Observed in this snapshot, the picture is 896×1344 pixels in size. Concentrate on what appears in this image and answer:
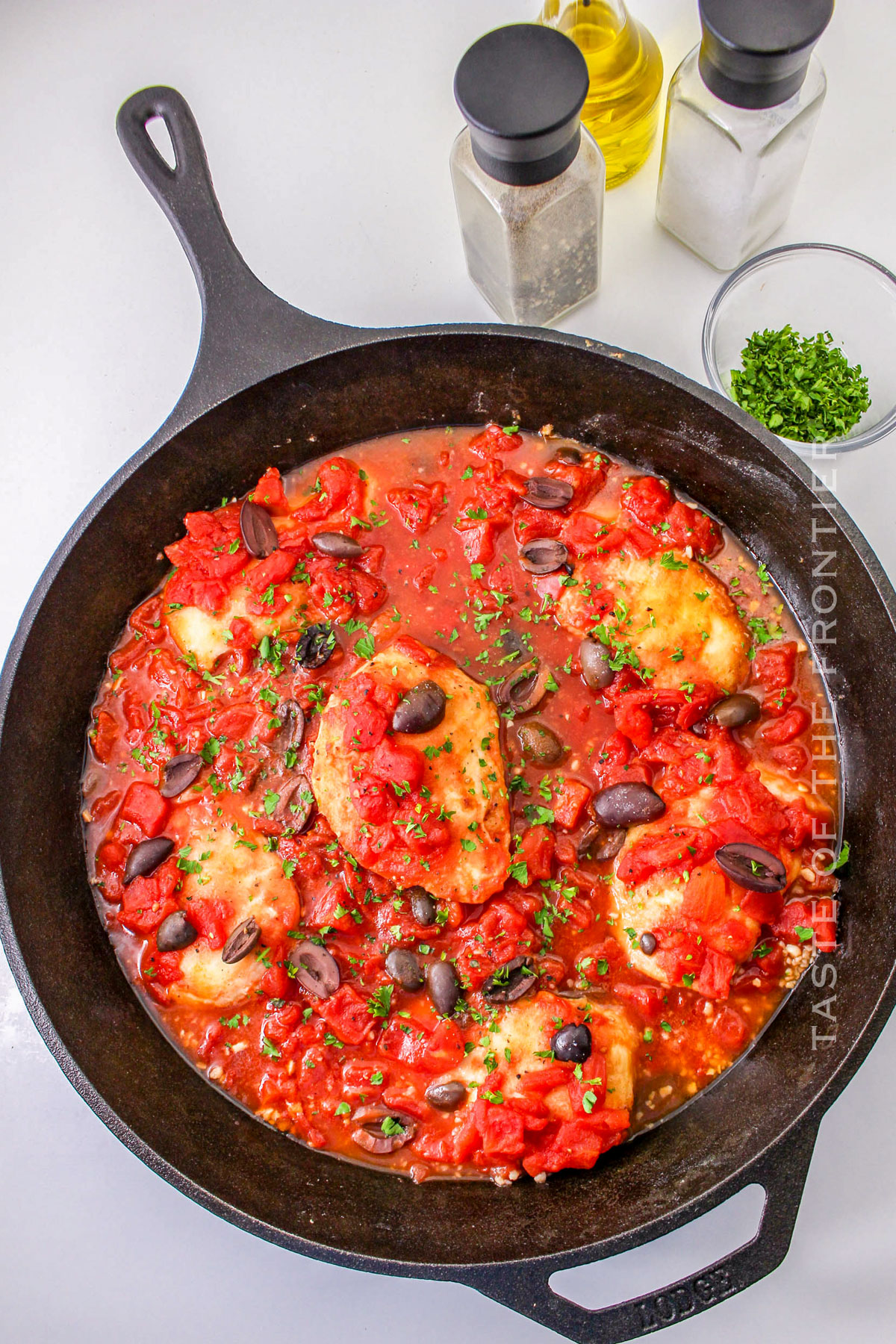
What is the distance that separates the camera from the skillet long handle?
4262 millimetres

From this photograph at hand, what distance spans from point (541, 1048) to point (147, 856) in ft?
5.89

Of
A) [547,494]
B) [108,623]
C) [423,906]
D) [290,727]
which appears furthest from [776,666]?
[108,623]

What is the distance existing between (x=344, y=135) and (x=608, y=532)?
8.91ft

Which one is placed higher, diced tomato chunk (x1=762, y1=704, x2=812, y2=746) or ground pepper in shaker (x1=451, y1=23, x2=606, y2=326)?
ground pepper in shaker (x1=451, y1=23, x2=606, y2=326)

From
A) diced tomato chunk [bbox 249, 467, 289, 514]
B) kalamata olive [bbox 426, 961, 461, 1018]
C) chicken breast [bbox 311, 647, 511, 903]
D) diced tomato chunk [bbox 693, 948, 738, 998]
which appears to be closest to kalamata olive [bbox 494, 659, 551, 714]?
chicken breast [bbox 311, 647, 511, 903]

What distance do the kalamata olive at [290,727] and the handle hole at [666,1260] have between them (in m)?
2.73

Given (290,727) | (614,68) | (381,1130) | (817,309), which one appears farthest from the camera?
(817,309)

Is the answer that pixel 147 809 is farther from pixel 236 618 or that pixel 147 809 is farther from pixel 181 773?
pixel 236 618

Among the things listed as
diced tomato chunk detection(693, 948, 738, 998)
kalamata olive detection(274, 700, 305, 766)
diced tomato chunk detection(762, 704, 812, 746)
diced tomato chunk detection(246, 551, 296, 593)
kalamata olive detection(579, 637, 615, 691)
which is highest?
diced tomato chunk detection(246, 551, 296, 593)

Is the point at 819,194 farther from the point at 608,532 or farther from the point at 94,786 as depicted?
the point at 94,786

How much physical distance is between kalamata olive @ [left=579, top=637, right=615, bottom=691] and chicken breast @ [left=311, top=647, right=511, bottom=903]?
498 millimetres

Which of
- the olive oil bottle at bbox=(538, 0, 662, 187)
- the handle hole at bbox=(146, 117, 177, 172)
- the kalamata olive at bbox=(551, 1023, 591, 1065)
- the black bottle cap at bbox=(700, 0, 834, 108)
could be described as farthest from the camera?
the handle hole at bbox=(146, 117, 177, 172)

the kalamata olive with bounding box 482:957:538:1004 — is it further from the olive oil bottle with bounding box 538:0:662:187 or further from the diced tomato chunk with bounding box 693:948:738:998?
the olive oil bottle with bounding box 538:0:662:187

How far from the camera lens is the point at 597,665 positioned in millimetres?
4332
